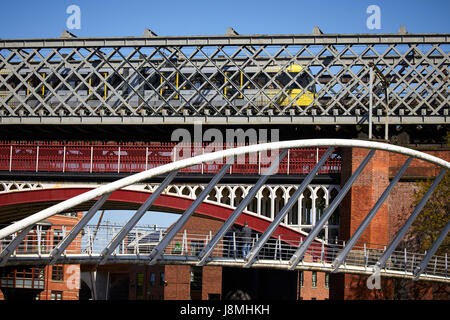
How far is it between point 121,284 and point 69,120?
4499 cm

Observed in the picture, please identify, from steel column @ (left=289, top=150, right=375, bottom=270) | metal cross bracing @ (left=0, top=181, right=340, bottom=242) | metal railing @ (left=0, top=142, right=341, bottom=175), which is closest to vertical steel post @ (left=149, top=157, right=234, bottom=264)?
steel column @ (left=289, top=150, right=375, bottom=270)

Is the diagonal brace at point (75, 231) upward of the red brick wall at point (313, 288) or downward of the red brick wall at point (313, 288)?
upward

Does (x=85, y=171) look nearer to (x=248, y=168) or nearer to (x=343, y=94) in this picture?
(x=248, y=168)

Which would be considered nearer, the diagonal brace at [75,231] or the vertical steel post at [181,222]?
the diagonal brace at [75,231]

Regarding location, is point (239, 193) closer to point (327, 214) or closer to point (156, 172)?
point (327, 214)

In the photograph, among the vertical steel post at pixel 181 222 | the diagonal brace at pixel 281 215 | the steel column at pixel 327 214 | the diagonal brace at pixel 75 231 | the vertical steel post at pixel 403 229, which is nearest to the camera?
the diagonal brace at pixel 75 231

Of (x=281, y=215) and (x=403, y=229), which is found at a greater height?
(x=281, y=215)

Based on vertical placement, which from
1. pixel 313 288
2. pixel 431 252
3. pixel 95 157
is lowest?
pixel 313 288

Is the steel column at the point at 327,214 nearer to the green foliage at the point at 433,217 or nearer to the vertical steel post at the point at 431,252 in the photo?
the vertical steel post at the point at 431,252

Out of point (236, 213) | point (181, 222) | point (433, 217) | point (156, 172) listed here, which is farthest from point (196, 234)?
point (433, 217)

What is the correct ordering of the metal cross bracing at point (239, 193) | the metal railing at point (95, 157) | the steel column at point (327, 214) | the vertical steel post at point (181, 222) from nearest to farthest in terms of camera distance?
1. the vertical steel post at point (181, 222)
2. the steel column at point (327, 214)
3. the metal cross bracing at point (239, 193)
4. the metal railing at point (95, 157)

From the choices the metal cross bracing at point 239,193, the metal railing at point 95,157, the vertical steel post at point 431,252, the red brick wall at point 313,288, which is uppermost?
the metal railing at point 95,157

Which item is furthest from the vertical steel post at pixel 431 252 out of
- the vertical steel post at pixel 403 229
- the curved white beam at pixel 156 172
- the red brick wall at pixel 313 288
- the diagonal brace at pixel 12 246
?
the red brick wall at pixel 313 288
